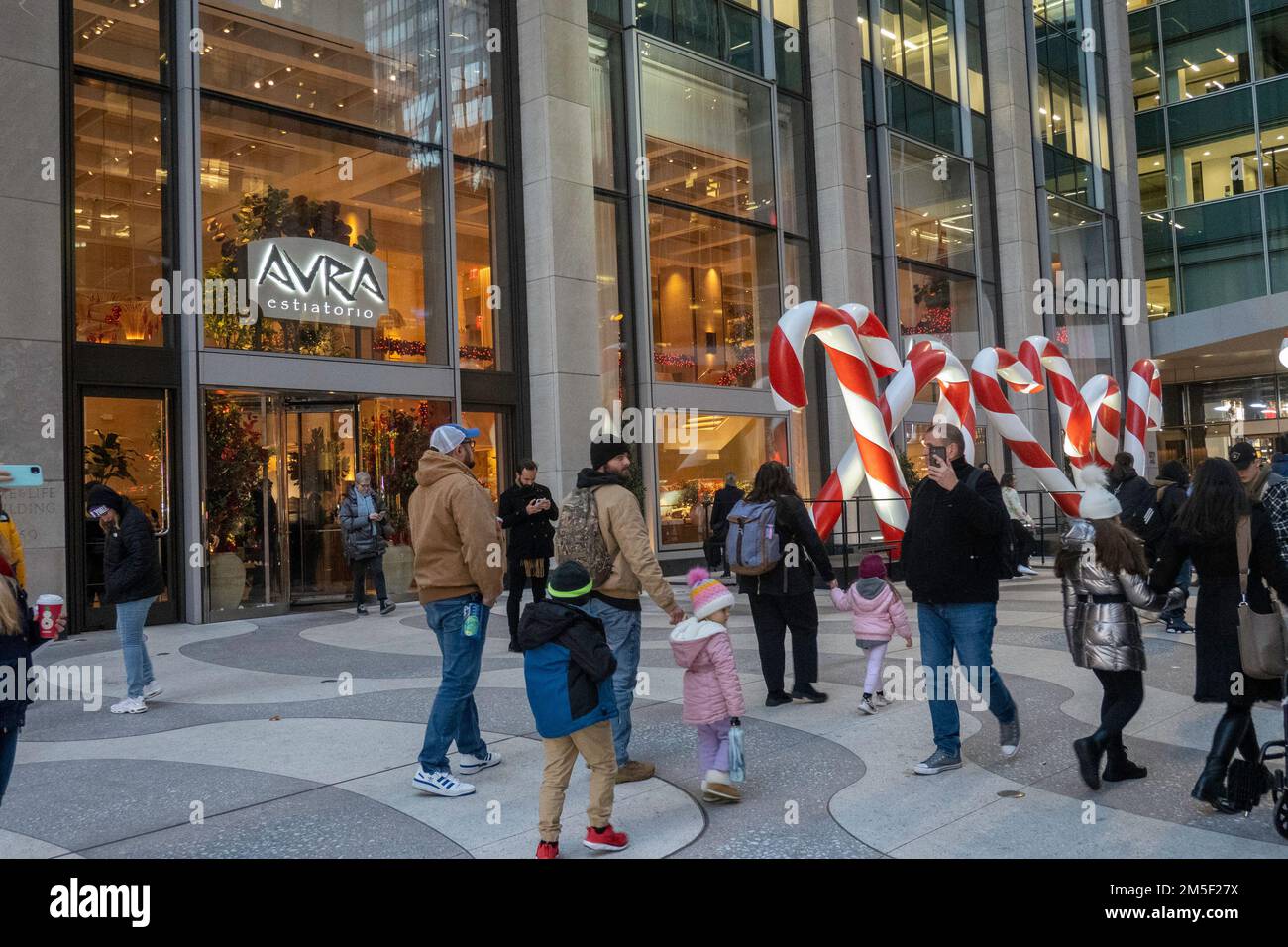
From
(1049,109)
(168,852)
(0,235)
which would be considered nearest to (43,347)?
(0,235)

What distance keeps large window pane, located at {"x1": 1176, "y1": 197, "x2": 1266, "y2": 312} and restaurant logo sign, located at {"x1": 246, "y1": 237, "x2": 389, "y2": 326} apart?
2725 centimetres

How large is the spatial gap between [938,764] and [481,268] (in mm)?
12596

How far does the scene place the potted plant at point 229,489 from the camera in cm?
1357

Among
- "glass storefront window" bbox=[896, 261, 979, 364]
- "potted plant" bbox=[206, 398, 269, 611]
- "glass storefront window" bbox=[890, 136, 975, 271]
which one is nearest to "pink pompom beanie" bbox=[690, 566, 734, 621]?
"potted plant" bbox=[206, 398, 269, 611]

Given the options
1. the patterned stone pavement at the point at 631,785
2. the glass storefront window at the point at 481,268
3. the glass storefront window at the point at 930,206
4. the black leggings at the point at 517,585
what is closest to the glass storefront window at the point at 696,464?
the glass storefront window at the point at 481,268

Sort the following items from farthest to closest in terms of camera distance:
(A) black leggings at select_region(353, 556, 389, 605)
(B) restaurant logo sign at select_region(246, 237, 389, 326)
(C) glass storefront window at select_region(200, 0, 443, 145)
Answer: (C) glass storefront window at select_region(200, 0, 443, 145)
(B) restaurant logo sign at select_region(246, 237, 389, 326)
(A) black leggings at select_region(353, 556, 389, 605)

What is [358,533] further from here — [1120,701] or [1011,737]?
[1120,701]

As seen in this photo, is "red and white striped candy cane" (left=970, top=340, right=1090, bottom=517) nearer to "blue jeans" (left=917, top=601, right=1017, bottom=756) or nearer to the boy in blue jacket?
"blue jeans" (left=917, top=601, right=1017, bottom=756)

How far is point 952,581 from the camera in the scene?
19.1 feet

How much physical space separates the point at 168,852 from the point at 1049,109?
3020cm

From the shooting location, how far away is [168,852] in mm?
4805

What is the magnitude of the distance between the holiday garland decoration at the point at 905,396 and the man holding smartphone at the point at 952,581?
26.5ft

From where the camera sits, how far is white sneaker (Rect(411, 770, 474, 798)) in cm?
555

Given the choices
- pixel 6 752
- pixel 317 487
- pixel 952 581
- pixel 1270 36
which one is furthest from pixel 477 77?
pixel 1270 36
